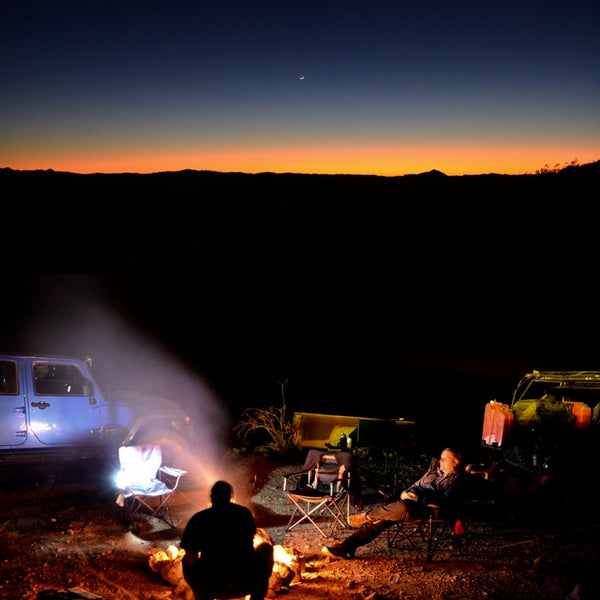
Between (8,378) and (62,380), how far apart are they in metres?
0.67

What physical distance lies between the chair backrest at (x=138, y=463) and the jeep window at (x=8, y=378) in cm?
146

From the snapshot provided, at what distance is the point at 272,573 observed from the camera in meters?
4.77

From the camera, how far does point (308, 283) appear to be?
3069 cm

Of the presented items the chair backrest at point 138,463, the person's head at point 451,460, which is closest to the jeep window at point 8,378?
the chair backrest at point 138,463

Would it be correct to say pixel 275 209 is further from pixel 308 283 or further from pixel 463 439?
pixel 463 439

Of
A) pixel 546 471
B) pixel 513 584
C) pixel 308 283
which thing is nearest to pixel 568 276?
pixel 308 283

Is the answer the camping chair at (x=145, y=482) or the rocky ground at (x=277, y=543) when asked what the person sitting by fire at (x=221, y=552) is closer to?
the rocky ground at (x=277, y=543)

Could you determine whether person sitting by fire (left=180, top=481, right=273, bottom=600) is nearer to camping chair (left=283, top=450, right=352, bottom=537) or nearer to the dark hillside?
camping chair (left=283, top=450, right=352, bottom=537)

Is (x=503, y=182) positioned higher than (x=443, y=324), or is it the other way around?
(x=503, y=182)

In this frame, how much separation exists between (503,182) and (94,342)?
133 feet

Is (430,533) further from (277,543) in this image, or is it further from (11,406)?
(11,406)

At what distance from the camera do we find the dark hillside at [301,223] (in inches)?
1523

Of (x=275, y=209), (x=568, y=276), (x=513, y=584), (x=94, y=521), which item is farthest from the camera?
(x=275, y=209)

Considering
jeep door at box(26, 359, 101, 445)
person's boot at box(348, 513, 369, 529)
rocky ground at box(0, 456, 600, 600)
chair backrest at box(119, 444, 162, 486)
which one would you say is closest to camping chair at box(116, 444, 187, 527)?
chair backrest at box(119, 444, 162, 486)
